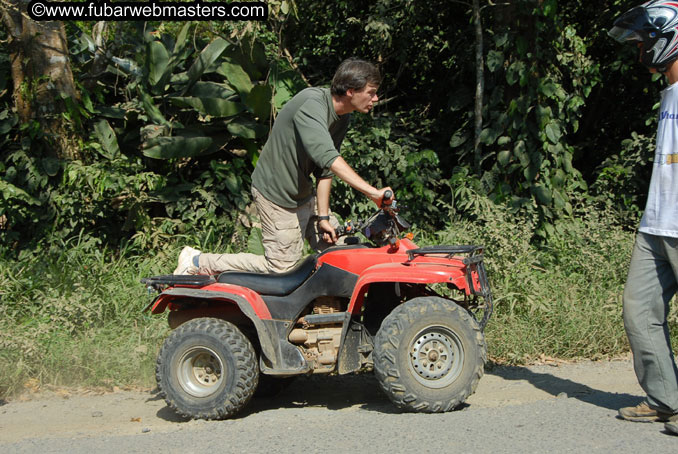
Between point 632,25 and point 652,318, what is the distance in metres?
1.75

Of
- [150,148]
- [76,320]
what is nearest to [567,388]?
[76,320]

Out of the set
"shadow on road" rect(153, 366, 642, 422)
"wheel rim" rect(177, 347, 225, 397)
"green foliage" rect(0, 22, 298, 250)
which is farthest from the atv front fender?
"green foliage" rect(0, 22, 298, 250)

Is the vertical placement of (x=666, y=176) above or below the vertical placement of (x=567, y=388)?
above

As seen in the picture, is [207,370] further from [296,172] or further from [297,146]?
[297,146]

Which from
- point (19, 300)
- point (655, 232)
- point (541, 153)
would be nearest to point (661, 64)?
point (655, 232)

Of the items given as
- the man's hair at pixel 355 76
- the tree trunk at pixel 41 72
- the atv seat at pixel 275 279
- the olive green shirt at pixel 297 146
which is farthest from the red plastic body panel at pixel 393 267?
the tree trunk at pixel 41 72

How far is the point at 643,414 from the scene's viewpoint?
14.0 ft

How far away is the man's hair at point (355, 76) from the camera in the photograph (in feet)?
15.8

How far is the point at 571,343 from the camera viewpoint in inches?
238

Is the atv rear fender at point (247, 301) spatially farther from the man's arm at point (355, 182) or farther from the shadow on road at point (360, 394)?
the man's arm at point (355, 182)

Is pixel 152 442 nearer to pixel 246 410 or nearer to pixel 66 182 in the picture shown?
pixel 246 410

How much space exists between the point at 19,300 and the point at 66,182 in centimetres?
159

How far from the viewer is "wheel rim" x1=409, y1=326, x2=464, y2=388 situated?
4.47 m

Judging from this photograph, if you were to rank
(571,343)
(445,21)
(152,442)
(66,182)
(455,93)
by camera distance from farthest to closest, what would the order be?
(445,21), (455,93), (66,182), (571,343), (152,442)
